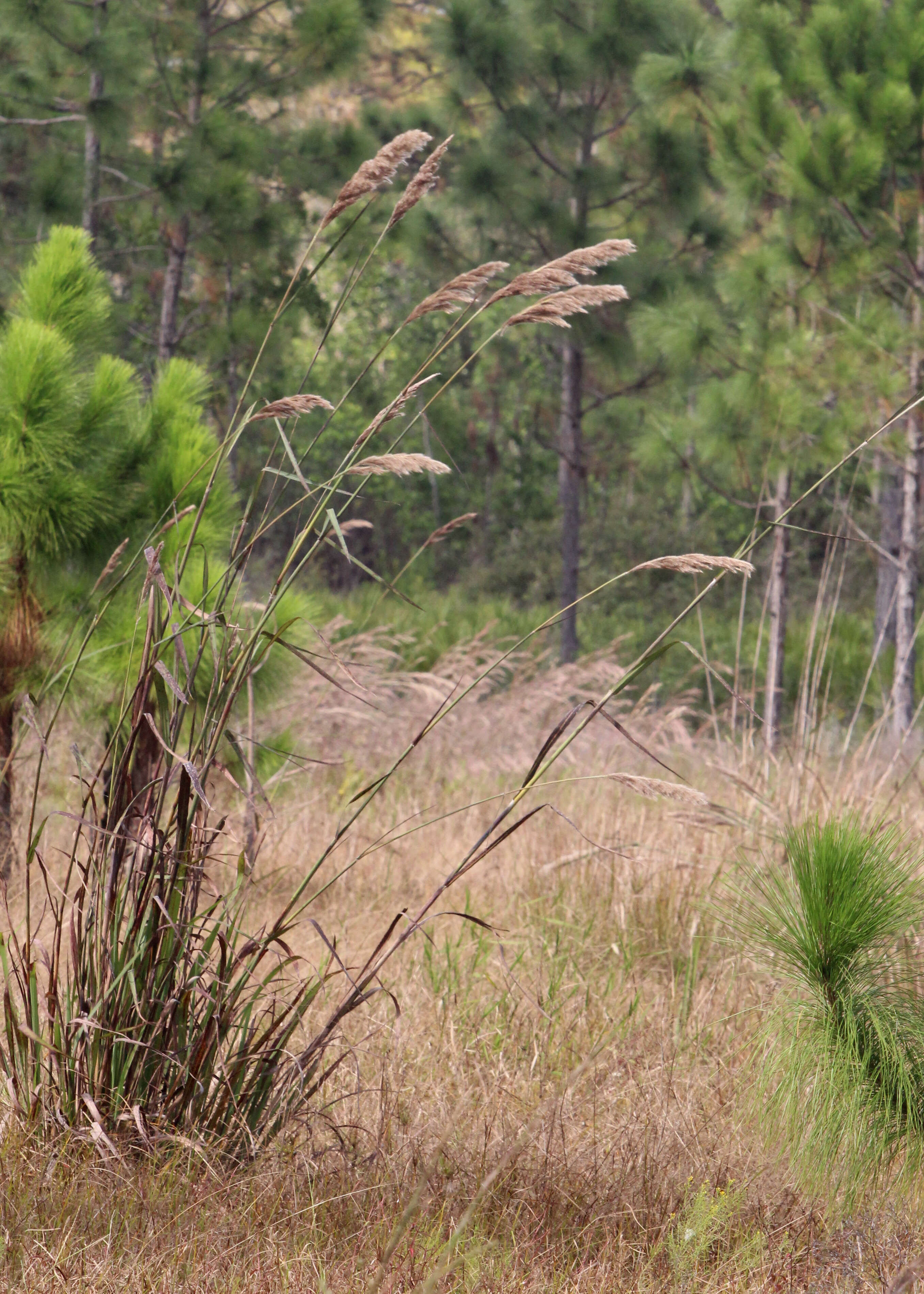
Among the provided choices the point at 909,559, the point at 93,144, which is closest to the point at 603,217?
the point at 93,144

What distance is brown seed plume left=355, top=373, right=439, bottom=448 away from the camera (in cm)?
159

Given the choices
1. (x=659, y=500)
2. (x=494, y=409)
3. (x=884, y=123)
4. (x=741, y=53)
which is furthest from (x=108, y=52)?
(x=659, y=500)

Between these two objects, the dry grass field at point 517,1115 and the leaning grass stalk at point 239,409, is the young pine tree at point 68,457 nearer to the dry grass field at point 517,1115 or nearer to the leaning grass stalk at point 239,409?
the dry grass field at point 517,1115

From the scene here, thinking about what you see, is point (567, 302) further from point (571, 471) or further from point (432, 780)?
point (571, 471)

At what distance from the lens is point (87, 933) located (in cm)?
176

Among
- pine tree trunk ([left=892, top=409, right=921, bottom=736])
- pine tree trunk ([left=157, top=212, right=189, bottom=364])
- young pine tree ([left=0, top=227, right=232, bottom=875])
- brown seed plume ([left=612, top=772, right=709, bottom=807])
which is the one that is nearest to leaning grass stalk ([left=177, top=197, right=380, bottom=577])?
brown seed plume ([left=612, top=772, right=709, bottom=807])

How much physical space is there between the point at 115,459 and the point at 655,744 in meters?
3.18

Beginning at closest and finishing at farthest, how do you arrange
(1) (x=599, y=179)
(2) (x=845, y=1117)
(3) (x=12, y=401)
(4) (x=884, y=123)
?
(2) (x=845, y=1117)
(3) (x=12, y=401)
(4) (x=884, y=123)
(1) (x=599, y=179)

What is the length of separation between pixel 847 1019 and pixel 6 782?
7.81 ft

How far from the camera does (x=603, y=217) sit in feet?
43.1

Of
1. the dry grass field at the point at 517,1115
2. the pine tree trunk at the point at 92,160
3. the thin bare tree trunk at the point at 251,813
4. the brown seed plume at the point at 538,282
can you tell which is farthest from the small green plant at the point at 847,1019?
the pine tree trunk at the point at 92,160

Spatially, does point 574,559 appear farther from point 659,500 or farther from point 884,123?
point 659,500

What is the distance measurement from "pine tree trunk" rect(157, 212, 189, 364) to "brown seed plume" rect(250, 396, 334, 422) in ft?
21.0

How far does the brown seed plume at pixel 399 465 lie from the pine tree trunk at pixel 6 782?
1878 mm
